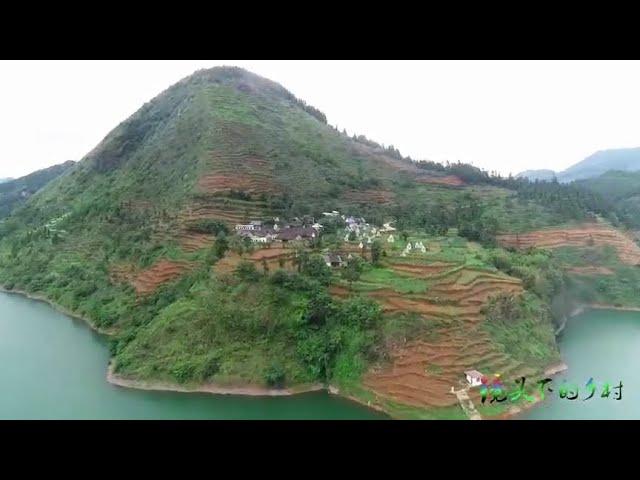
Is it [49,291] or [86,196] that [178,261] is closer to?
[49,291]

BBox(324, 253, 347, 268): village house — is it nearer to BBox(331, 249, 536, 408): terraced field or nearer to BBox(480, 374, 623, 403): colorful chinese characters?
BBox(331, 249, 536, 408): terraced field

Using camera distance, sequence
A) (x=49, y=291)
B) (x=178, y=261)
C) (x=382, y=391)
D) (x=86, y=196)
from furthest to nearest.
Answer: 1. (x=86, y=196)
2. (x=49, y=291)
3. (x=178, y=261)
4. (x=382, y=391)

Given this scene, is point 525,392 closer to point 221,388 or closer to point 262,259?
point 221,388

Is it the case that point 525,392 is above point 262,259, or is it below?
below

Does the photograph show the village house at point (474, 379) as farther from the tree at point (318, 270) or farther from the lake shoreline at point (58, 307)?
the lake shoreline at point (58, 307)

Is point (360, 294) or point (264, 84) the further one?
point (264, 84)

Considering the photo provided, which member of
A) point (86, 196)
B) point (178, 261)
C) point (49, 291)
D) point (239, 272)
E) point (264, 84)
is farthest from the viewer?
point (264, 84)

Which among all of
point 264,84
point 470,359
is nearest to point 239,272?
point 470,359

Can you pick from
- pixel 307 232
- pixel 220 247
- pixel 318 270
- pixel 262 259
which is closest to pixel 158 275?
pixel 220 247
